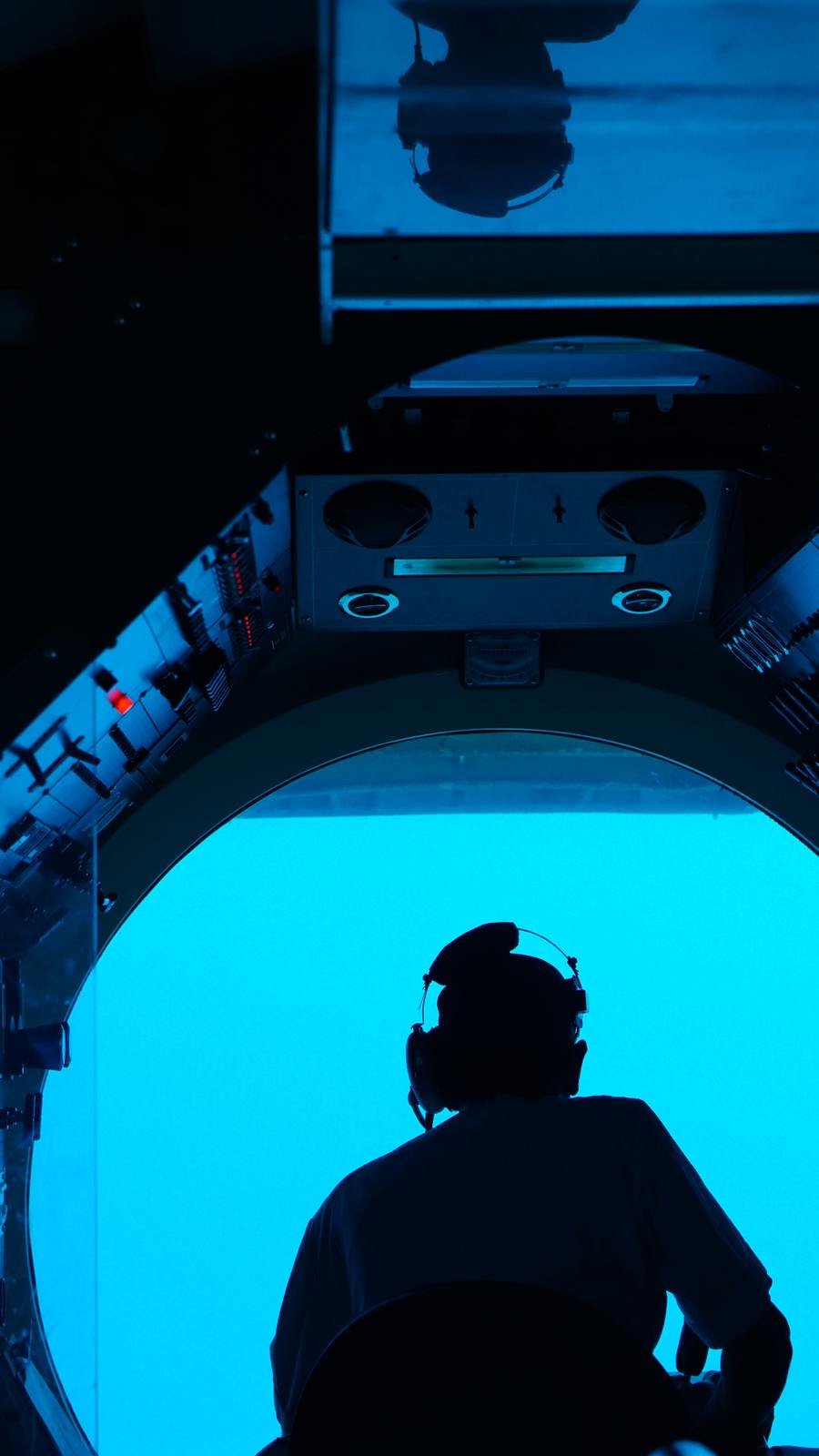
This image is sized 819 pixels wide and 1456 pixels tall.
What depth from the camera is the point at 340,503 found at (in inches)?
108

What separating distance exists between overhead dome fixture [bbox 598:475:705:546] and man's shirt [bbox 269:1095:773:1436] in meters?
1.46

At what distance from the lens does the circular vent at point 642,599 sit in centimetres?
313

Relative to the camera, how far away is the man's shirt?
1557 mm

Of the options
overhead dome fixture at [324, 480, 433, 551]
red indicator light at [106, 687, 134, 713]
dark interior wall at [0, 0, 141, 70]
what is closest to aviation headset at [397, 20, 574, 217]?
dark interior wall at [0, 0, 141, 70]

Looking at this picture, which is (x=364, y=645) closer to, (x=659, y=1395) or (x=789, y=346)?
(x=789, y=346)

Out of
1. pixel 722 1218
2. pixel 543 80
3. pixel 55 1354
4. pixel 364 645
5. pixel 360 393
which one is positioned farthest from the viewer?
pixel 364 645

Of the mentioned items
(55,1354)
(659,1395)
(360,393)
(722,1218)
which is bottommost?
(55,1354)

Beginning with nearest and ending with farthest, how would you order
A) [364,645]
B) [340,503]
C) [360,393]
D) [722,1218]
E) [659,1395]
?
1. [659,1395]
2. [722,1218]
3. [360,393]
4. [340,503]
5. [364,645]

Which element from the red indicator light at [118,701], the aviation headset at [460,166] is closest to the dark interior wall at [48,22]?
the aviation headset at [460,166]

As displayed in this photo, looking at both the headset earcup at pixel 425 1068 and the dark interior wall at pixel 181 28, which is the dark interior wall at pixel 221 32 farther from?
the headset earcup at pixel 425 1068

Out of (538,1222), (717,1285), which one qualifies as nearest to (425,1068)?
(538,1222)

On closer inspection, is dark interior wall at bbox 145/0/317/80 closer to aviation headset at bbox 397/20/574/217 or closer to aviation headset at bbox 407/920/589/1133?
aviation headset at bbox 397/20/574/217

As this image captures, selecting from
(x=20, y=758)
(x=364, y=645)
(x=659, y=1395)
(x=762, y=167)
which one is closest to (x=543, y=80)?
(x=762, y=167)

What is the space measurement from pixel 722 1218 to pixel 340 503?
1713mm
